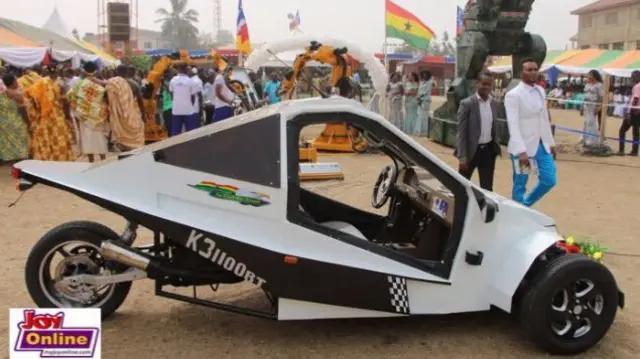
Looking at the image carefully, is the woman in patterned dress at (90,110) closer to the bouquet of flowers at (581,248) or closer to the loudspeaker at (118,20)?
the bouquet of flowers at (581,248)

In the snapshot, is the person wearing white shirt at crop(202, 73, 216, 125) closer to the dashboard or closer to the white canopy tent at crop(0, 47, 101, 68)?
the white canopy tent at crop(0, 47, 101, 68)

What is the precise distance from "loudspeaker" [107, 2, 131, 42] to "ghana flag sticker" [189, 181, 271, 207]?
34365 mm

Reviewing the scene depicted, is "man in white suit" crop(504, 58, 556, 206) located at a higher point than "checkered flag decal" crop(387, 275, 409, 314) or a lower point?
higher

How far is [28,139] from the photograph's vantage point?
10.3m

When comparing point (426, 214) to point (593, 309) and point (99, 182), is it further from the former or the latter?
point (99, 182)

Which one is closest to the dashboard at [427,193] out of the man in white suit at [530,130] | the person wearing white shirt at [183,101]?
the man in white suit at [530,130]

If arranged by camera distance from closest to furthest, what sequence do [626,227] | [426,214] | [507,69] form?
[426,214]
[626,227]
[507,69]

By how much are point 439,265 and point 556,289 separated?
70 centimetres

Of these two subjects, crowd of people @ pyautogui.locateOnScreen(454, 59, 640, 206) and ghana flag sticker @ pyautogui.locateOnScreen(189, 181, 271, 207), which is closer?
ghana flag sticker @ pyautogui.locateOnScreen(189, 181, 271, 207)

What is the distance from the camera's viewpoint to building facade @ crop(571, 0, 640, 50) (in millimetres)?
55219

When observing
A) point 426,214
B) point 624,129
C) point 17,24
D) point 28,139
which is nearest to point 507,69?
point 624,129

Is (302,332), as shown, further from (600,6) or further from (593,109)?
(600,6)

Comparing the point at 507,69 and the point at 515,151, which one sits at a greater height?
the point at 507,69

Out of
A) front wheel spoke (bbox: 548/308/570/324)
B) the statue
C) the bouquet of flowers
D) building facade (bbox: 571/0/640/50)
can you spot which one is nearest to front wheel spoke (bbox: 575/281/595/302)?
front wheel spoke (bbox: 548/308/570/324)
